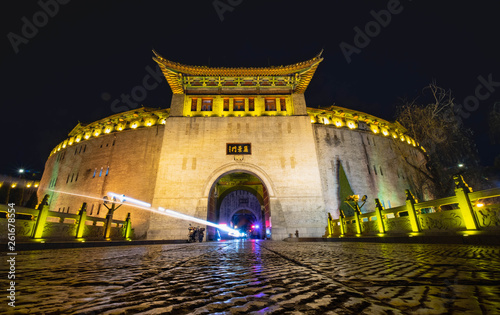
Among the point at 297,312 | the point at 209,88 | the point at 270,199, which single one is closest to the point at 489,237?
the point at 297,312

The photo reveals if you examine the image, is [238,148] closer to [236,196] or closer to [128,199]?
[128,199]

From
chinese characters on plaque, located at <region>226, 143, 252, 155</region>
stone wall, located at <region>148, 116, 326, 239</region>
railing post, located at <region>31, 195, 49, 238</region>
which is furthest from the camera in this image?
chinese characters on plaque, located at <region>226, 143, 252, 155</region>

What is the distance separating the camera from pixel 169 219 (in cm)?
1110

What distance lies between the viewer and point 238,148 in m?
12.7

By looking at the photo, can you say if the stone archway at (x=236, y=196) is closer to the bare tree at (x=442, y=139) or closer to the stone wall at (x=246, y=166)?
the stone wall at (x=246, y=166)

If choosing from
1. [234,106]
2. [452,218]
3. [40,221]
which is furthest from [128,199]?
[452,218]

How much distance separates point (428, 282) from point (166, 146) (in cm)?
1335

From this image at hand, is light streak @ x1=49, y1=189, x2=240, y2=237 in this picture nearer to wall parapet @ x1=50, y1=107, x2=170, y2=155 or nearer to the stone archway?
the stone archway

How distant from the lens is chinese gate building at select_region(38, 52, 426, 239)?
11.8 m

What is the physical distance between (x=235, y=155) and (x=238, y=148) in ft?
1.57

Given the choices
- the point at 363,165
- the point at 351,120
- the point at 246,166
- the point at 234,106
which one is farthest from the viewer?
the point at 351,120

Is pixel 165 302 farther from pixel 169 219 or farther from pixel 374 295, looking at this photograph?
pixel 169 219

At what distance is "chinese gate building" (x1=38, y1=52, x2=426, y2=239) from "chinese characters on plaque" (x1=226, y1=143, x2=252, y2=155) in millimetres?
63

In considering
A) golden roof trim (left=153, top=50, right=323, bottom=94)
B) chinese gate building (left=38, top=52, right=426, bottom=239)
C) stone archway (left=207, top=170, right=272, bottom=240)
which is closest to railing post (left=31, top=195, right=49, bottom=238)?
chinese gate building (left=38, top=52, right=426, bottom=239)
